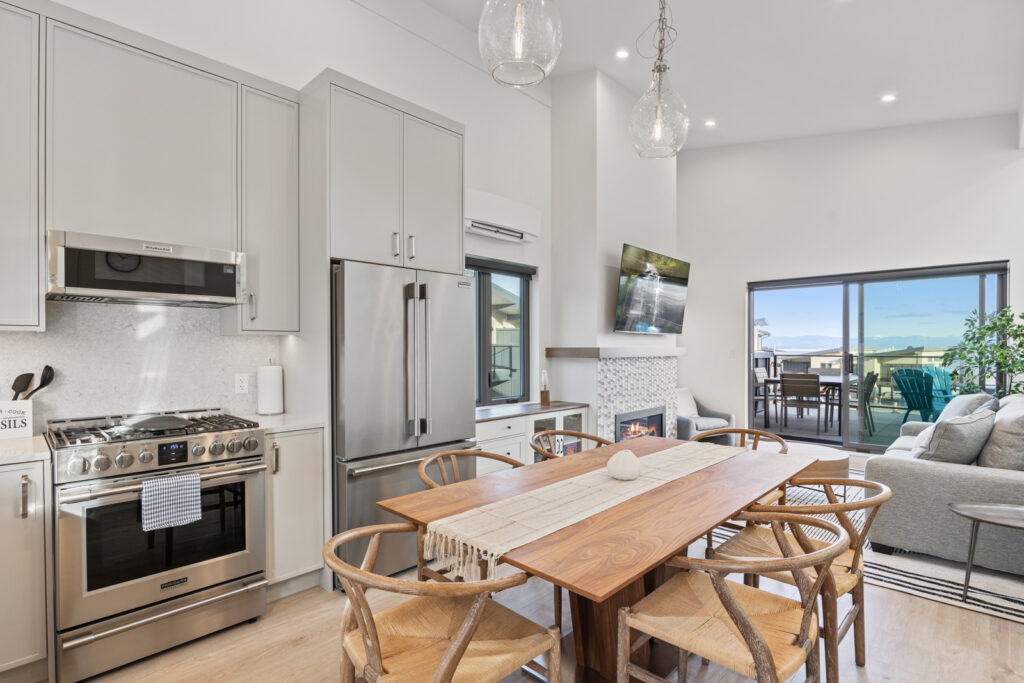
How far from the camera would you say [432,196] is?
319 centimetres

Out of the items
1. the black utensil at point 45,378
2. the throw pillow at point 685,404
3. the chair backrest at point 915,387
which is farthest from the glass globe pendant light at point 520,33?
the chair backrest at point 915,387

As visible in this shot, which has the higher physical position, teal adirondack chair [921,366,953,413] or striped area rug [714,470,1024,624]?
teal adirondack chair [921,366,953,413]

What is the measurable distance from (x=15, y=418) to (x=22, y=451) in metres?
0.36

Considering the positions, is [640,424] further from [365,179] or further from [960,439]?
[365,179]

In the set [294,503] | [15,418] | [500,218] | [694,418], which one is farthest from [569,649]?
[694,418]

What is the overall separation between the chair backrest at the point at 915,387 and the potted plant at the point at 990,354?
26 cm

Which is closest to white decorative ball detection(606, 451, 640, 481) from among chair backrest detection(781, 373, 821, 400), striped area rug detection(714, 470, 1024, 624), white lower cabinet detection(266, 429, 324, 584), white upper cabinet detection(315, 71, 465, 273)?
white lower cabinet detection(266, 429, 324, 584)

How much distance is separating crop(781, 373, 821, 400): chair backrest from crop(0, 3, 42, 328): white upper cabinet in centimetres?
688

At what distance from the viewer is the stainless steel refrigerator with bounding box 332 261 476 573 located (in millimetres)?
2717

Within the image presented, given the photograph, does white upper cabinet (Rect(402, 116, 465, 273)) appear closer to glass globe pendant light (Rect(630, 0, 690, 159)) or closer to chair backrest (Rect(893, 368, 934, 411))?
glass globe pendant light (Rect(630, 0, 690, 159))

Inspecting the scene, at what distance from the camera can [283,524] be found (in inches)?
104

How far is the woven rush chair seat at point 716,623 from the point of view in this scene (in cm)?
139

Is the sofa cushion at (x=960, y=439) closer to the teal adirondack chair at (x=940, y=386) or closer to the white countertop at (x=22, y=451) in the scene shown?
the teal adirondack chair at (x=940, y=386)

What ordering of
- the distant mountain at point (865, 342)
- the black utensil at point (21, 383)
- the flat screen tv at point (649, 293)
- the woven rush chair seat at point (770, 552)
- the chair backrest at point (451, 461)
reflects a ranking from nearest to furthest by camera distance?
1. the woven rush chair seat at point (770, 552)
2. the chair backrest at point (451, 461)
3. the black utensil at point (21, 383)
4. the flat screen tv at point (649, 293)
5. the distant mountain at point (865, 342)
